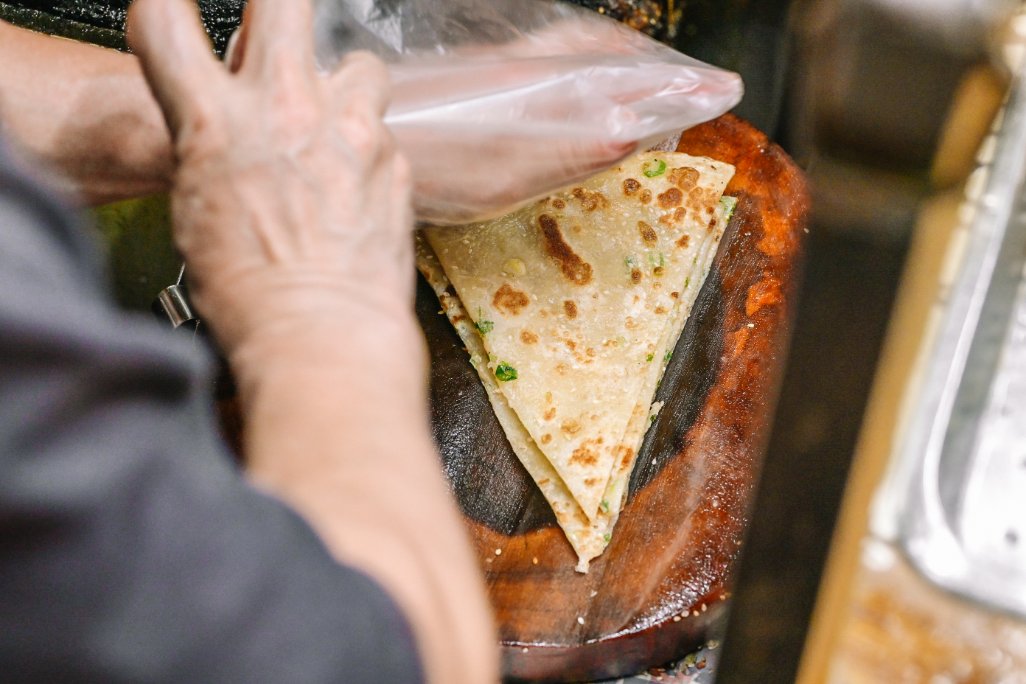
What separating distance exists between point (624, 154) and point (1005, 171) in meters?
0.69

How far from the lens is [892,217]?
104cm

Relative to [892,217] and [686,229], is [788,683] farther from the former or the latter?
[686,229]

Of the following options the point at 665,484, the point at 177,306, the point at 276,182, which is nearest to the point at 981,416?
the point at 665,484

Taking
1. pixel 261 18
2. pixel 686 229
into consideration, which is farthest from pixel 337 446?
pixel 686 229

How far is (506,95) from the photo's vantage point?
1549mm

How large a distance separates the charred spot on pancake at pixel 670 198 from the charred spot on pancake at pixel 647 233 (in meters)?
0.06

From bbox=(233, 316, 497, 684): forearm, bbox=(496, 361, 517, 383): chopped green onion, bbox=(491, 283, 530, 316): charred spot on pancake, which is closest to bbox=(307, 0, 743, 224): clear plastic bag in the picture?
bbox=(491, 283, 530, 316): charred spot on pancake

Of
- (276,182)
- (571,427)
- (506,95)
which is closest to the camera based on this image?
(276,182)

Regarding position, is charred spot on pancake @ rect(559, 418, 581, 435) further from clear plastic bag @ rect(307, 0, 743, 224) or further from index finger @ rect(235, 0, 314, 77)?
index finger @ rect(235, 0, 314, 77)

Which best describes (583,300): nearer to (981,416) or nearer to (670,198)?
(670,198)

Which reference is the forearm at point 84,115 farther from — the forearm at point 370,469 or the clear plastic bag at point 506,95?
the forearm at point 370,469

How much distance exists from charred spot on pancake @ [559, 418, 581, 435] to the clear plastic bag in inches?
18.5

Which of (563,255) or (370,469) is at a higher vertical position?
(370,469)

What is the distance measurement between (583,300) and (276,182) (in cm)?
96
